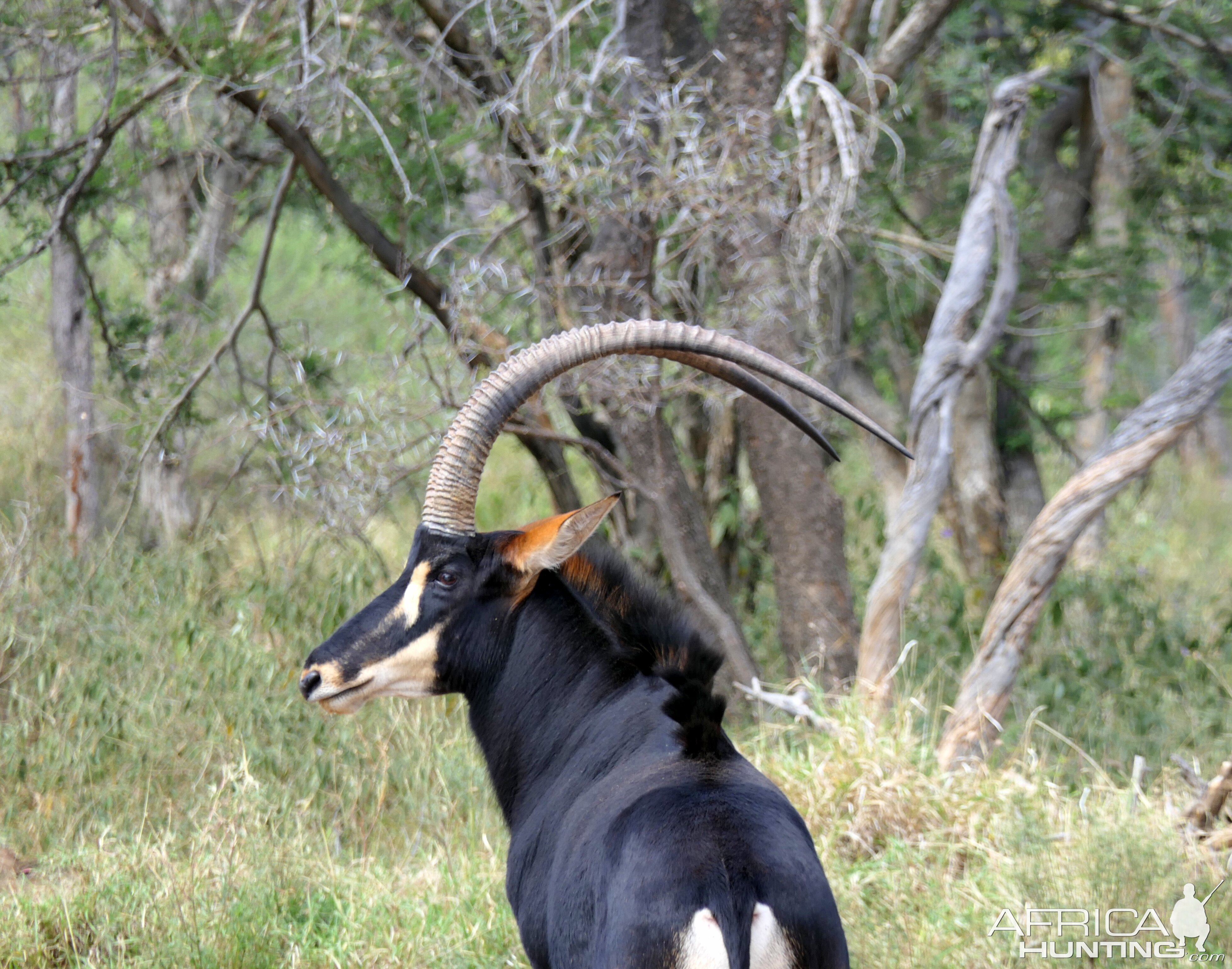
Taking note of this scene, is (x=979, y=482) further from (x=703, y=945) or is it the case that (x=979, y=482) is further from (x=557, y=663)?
(x=703, y=945)

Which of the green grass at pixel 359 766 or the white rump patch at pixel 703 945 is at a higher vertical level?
the white rump patch at pixel 703 945

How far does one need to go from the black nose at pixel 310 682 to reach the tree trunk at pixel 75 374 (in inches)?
161

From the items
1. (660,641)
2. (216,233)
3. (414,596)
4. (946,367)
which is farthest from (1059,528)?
(216,233)

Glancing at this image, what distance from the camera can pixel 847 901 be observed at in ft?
13.4

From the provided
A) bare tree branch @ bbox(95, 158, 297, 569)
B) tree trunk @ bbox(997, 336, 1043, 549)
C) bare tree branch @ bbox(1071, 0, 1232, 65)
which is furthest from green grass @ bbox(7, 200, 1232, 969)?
bare tree branch @ bbox(1071, 0, 1232, 65)

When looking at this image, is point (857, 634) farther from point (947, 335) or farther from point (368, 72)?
point (368, 72)

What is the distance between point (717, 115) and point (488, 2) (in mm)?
1302

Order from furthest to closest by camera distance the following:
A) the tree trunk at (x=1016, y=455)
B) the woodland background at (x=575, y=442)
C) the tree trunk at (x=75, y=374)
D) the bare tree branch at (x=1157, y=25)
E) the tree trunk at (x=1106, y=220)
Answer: the tree trunk at (x=1016, y=455) → the tree trunk at (x=1106, y=220) → the bare tree branch at (x=1157, y=25) → the tree trunk at (x=75, y=374) → the woodland background at (x=575, y=442)

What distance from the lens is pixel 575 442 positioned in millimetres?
6266

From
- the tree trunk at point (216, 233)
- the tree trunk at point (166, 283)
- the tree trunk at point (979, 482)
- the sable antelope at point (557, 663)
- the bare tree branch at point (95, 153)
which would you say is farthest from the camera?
the tree trunk at point (979, 482)

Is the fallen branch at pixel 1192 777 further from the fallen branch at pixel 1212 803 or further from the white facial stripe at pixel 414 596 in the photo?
the white facial stripe at pixel 414 596

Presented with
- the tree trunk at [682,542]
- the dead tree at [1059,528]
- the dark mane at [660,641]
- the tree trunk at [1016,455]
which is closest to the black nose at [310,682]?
the dark mane at [660,641]

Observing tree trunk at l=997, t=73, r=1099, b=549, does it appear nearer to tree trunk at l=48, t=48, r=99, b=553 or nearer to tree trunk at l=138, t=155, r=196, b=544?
tree trunk at l=138, t=155, r=196, b=544

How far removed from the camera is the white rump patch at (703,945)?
2293 mm
